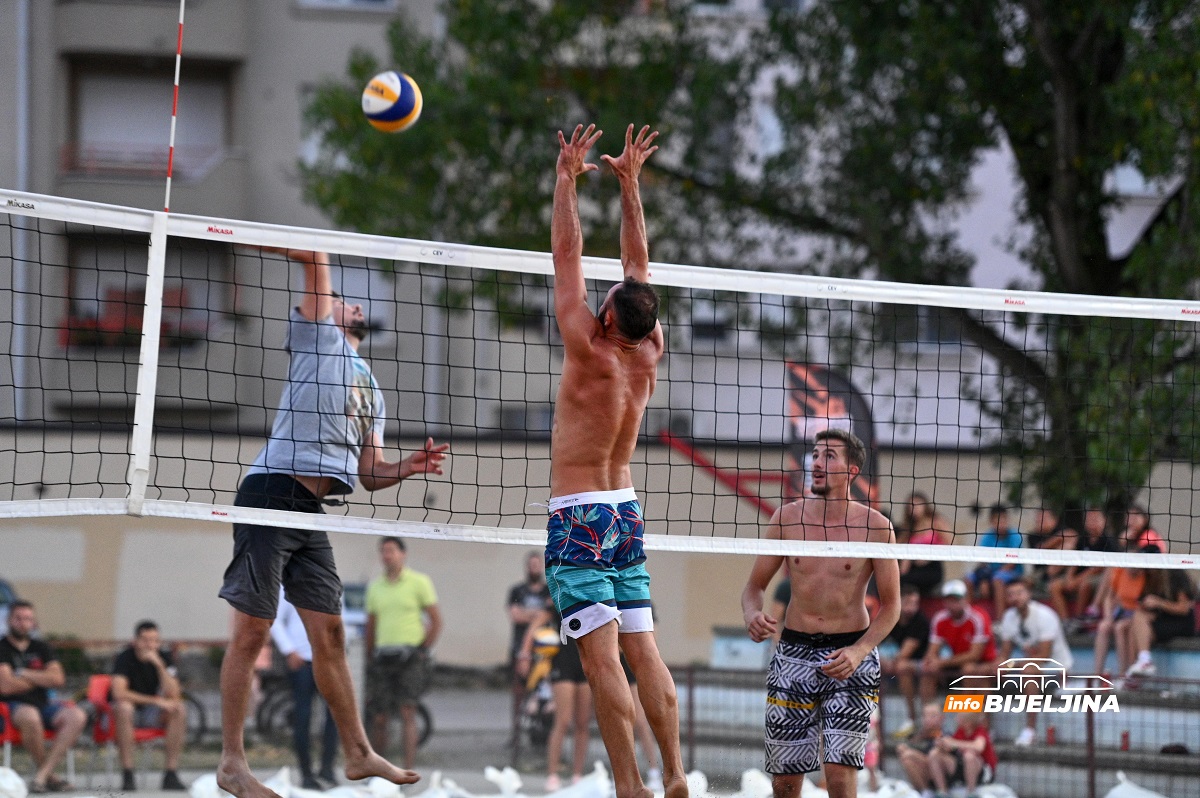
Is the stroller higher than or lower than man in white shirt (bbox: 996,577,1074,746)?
lower

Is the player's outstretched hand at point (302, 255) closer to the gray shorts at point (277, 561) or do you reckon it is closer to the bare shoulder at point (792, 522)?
the gray shorts at point (277, 561)

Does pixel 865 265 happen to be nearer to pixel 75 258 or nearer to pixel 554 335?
pixel 554 335

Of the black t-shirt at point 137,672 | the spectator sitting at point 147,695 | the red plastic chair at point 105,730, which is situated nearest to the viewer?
the red plastic chair at point 105,730

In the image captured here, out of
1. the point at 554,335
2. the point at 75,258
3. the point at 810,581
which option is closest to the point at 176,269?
the point at 75,258

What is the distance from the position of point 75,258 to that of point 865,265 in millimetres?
15913

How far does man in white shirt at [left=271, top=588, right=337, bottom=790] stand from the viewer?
34.9 feet

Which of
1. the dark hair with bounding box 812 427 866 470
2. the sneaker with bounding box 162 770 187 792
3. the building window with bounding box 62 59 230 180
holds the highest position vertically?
the building window with bounding box 62 59 230 180

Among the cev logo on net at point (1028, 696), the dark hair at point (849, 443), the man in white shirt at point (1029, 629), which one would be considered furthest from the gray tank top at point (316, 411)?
the man in white shirt at point (1029, 629)

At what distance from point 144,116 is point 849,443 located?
2143 cm

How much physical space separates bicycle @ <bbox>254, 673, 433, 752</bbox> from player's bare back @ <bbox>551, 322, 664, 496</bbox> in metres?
6.91

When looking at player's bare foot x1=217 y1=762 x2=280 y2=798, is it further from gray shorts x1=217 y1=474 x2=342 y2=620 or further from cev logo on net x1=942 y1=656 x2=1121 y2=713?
cev logo on net x1=942 y1=656 x2=1121 y2=713

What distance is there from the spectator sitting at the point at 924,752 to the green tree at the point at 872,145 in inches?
140

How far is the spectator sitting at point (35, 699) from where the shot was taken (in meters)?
10.4

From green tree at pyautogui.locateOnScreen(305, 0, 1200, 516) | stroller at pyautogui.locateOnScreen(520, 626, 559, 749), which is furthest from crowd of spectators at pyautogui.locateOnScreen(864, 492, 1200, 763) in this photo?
stroller at pyautogui.locateOnScreen(520, 626, 559, 749)
